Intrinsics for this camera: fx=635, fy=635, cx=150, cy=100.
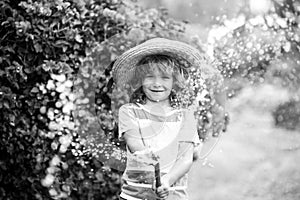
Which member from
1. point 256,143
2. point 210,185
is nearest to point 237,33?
point 256,143

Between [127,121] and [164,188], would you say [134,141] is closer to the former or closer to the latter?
[127,121]

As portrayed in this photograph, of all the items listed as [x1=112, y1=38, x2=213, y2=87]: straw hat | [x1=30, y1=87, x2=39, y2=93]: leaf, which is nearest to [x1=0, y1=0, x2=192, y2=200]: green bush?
[x1=30, y1=87, x2=39, y2=93]: leaf

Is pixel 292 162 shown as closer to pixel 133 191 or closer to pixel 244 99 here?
pixel 244 99

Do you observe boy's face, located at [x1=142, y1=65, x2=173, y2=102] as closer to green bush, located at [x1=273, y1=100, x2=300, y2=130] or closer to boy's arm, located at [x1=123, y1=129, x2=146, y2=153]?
boy's arm, located at [x1=123, y1=129, x2=146, y2=153]

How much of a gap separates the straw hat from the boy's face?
0.10 m

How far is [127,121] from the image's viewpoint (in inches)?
87.8

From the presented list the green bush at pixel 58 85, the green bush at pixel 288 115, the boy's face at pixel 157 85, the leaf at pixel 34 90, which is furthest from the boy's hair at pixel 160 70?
the green bush at pixel 288 115

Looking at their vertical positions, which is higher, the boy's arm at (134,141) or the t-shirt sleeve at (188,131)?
the t-shirt sleeve at (188,131)

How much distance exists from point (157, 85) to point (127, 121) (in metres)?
0.16

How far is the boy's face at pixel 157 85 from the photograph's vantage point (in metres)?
2.24

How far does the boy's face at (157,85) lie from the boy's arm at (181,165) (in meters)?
0.19

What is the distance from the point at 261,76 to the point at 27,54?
1125 millimetres

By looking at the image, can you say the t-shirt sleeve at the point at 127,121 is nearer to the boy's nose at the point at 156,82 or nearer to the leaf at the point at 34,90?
the boy's nose at the point at 156,82

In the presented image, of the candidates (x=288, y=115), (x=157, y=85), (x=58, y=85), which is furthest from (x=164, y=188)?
(x=288, y=115)
